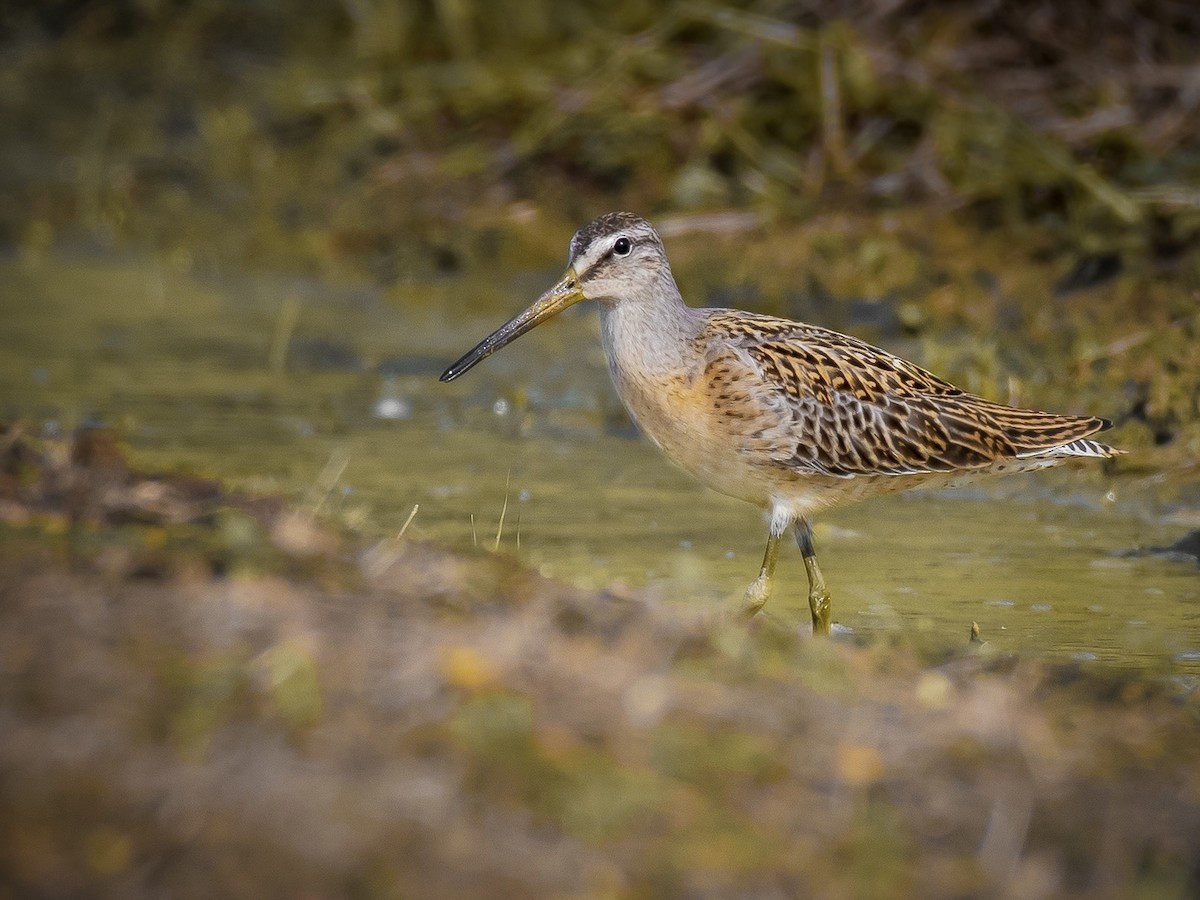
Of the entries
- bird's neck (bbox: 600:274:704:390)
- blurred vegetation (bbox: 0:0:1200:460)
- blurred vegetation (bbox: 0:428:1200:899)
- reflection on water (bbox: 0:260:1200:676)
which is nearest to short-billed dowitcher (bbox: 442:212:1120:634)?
bird's neck (bbox: 600:274:704:390)

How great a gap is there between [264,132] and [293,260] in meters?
1.89

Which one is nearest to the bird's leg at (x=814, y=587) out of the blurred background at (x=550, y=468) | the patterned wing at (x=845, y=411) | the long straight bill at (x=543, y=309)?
the blurred background at (x=550, y=468)

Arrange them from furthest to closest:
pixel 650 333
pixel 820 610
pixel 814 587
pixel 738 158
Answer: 1. pixel 738 158
2. pixel 650 333
3. pixel 814 587
4. pixel 820 610

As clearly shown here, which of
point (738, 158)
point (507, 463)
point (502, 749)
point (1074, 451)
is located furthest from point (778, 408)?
point (738, 158)

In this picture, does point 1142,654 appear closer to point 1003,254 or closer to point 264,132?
point 1003,254

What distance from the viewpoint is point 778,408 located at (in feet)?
20.1

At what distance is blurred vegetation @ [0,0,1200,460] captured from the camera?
30.4ft

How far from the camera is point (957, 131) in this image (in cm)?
1022

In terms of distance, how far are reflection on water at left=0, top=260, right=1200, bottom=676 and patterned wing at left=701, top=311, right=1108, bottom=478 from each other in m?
Result: 0.44

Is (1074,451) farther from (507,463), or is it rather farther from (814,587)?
(507,463)

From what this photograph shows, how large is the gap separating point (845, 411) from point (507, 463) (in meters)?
2.03

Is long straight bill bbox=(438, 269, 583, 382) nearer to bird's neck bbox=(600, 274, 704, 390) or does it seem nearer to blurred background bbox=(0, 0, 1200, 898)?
bird's neck bbox=(600, 274, 704, 390)

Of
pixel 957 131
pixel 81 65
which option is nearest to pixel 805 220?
pixel 957 131

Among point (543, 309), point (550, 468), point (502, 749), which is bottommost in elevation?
point (502, 749)
